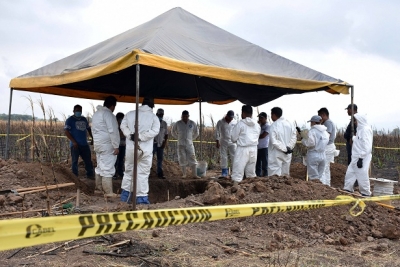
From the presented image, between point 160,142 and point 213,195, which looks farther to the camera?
point 160,142

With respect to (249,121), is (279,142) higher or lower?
lower

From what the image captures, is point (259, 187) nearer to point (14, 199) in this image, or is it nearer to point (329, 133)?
point (14, 199)

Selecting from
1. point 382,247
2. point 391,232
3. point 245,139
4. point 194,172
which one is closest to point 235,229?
point 382,247

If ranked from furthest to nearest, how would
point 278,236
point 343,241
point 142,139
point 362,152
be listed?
point 362,152, point 142,139, point 343,241, point 278,236

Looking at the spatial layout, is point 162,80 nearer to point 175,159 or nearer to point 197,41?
point 197,41

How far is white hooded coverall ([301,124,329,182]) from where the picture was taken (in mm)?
9633

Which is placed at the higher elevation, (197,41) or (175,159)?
(197,41)

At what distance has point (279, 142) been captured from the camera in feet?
30.5

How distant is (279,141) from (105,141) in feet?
11.8

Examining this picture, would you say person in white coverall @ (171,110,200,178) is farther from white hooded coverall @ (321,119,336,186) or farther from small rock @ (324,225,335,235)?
small rock @ (324,225,335,235)

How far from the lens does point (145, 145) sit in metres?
7.68

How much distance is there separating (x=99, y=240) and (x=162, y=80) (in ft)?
23.4

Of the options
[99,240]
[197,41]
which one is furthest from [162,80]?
[99,240]

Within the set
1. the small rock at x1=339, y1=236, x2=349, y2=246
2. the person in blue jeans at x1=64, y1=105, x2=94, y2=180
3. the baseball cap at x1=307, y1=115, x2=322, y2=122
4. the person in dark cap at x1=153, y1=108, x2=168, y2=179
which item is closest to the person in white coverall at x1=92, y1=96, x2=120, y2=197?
the person in blue jeans at x1=64, y1=105, x2=94, y2=180
